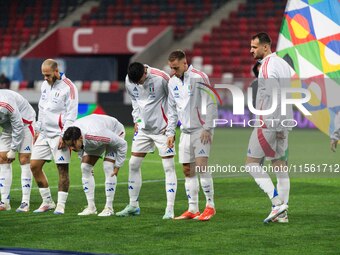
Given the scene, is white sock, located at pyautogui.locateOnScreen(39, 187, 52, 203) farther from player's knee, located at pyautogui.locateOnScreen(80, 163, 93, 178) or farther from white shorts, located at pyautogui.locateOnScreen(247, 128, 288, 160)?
white shorts, located at pyautogui.locateOnScreen(247, 128, 288, 160)

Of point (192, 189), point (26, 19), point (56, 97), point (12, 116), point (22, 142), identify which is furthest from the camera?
point (26, 19)

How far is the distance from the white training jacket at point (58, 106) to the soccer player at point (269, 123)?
7.37ft

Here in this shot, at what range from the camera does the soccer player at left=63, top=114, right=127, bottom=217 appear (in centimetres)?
980

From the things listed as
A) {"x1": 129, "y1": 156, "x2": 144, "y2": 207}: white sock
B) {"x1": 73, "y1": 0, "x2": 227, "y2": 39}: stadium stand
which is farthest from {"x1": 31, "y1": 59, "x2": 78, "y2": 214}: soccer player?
{"x1": 73, "y1": 0, "x2": 227, "y2": 39}: stadium stand

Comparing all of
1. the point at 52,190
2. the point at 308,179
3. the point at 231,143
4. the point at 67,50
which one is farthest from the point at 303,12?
the point at 67,50

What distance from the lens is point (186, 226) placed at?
9.58 metres

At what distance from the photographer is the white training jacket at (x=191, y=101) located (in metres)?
9.85

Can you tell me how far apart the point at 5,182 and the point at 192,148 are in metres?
2.56

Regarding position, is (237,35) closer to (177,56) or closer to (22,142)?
(22,142)

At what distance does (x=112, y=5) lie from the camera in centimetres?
3594

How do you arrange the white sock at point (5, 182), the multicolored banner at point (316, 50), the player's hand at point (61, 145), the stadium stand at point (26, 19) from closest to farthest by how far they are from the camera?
the player's hand at point (61, 145) < the white sock at point (5, 182) < the multicolored banner at point (316, 50) < the stadium stand at point (26, 19)

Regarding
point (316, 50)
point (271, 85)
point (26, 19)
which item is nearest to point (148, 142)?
point (271, 85)

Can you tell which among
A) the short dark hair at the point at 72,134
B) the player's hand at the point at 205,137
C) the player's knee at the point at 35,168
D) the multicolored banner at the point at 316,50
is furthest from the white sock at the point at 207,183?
the multicolored banner at the point at 316,50

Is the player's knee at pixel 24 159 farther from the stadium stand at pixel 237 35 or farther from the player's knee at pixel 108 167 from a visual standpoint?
the stadium stand at pixel 237 35
